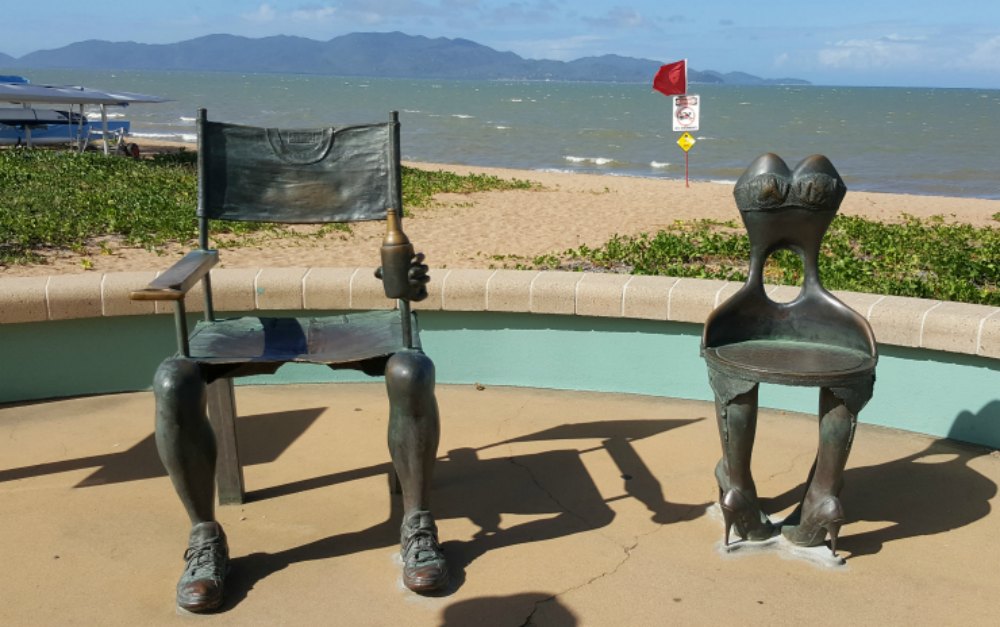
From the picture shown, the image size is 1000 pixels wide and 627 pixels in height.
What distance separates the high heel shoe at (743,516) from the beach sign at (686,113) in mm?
15904

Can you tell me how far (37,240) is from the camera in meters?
7.93

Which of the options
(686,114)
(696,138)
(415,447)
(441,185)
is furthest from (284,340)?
(696,138)

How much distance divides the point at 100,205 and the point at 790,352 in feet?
26.5

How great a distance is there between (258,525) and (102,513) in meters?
0.56

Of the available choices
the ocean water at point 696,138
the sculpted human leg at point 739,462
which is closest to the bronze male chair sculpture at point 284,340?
the sculpted human leg at point 739,462

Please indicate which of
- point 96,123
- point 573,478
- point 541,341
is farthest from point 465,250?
point 96,123

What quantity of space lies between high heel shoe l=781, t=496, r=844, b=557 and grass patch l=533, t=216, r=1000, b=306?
94.1 inches

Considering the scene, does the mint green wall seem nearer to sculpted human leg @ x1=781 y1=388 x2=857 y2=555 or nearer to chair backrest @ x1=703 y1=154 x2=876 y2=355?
chair backrest @ x1=703 y1=154 x2=876 y2=355

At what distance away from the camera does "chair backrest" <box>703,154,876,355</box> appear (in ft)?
10.6

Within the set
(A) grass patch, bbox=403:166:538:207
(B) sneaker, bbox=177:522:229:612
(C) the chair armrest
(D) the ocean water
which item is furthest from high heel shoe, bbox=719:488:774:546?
(D) the ocean water

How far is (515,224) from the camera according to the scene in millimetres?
10836

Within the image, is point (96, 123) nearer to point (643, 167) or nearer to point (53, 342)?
point (643, 167)

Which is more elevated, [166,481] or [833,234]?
[833,234]

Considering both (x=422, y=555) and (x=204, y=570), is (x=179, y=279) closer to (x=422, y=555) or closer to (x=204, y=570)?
(x=204, y=570)
